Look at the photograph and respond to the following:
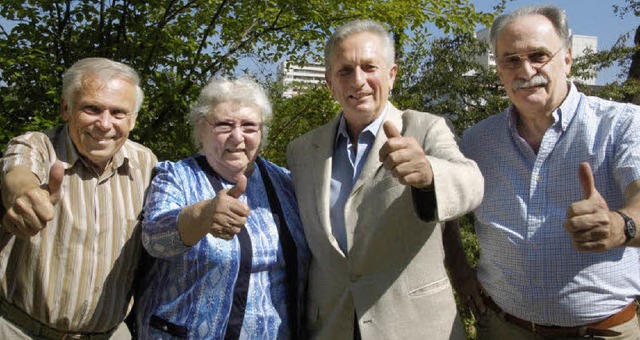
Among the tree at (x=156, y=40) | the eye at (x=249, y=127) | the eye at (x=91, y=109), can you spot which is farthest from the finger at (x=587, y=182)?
the tree at (x=156, y=40)

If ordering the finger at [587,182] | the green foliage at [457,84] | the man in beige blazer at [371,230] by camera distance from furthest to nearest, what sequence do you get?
the green foliage at [457,84] → the man in beige blazer at [371,230] → the finger at [587,182]

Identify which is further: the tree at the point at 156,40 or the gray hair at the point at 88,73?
the tree at the point at 156,40

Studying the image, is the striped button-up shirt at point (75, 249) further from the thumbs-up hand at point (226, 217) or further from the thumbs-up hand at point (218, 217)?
the thumbs-up hand at point (226, 217)

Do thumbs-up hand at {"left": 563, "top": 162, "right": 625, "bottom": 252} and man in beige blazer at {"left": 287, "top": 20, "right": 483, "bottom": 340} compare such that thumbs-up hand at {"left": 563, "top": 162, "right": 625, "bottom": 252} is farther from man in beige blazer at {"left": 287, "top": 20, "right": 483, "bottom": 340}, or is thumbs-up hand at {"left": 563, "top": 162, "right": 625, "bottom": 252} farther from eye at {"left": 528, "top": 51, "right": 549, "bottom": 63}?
eye at {"left": 528, "top": 51, "right": 549, "bottom": 63}

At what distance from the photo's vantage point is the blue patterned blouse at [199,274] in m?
2.62

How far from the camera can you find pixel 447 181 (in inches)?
91.4

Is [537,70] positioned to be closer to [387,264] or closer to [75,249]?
[387,264]

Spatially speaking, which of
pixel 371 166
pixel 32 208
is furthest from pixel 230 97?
pixel 32 208

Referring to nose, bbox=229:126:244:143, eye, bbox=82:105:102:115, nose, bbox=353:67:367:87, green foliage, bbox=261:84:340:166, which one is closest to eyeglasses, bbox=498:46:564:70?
nose, bbox=353:67:367:87

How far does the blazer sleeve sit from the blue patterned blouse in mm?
786

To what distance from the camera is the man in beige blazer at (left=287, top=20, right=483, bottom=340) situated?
8.84ft

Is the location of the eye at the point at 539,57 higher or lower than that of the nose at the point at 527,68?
higher

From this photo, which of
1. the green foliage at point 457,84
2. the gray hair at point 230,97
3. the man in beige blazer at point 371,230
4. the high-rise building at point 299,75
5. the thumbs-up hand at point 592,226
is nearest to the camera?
the thumbs-up hand at point 592,226

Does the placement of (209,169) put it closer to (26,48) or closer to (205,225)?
(205,225)
